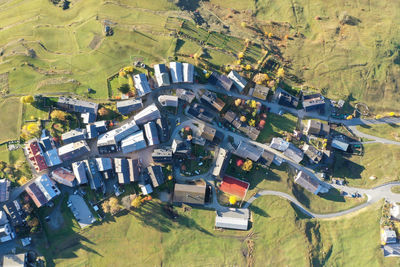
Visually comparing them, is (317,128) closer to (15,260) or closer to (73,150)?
(73,150)

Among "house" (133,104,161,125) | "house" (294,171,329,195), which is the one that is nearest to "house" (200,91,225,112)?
"house" (133,104,161,125)

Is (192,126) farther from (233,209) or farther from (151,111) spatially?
(233,209)

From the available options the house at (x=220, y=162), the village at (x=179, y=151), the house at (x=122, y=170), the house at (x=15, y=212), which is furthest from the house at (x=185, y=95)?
the house at (x=15, y=212)

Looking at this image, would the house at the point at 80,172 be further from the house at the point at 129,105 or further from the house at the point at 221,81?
the house at the point at 221,81

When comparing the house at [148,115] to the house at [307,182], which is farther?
the house at [307,182]

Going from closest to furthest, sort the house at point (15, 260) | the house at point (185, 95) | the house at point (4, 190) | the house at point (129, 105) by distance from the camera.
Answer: the house at point (15, 260) → the house at point (4, 190) → the house at point (129, 105) → the house at point (185, 95)

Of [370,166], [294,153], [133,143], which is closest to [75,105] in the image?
[133,143]

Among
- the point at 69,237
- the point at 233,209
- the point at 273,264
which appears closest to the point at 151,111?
the point at 233,209
